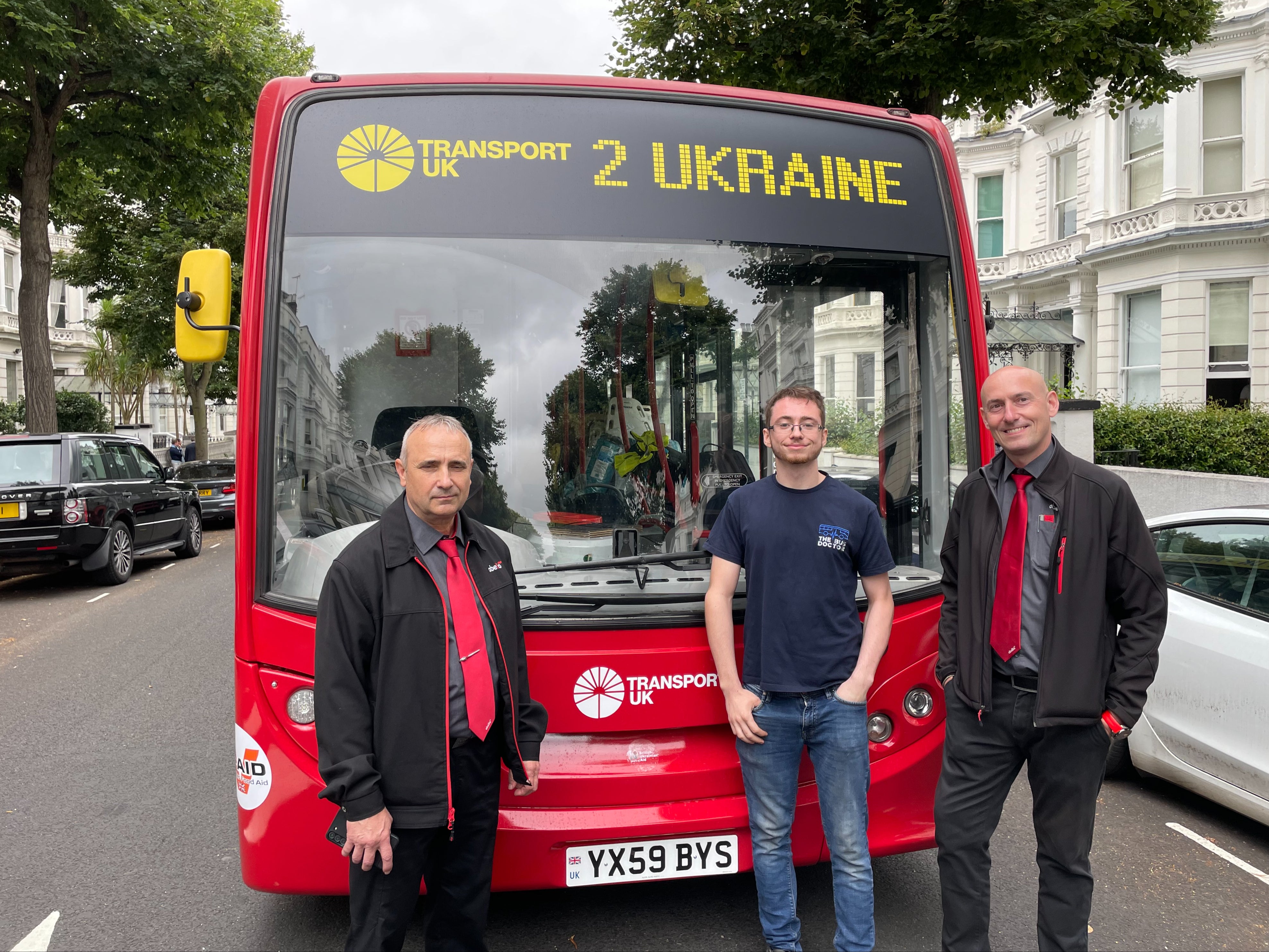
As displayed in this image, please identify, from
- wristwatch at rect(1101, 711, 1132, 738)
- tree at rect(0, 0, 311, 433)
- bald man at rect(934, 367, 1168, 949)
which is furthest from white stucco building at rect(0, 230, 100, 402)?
wristwatch at rect(1101, 711, 1132, 738)

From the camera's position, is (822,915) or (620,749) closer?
(620,749)

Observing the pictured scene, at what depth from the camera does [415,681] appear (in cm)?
237

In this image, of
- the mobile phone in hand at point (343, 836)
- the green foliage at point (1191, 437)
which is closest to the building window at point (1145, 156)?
the green foliage at point (1191, 437)

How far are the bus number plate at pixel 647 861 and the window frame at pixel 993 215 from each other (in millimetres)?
23390

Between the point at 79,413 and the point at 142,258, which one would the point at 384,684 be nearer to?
the point at 142,258

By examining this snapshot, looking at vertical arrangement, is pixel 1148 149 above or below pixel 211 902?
above

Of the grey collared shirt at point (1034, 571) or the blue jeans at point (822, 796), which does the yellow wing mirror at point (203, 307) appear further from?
the grey collared shirt at point (1034, 571)

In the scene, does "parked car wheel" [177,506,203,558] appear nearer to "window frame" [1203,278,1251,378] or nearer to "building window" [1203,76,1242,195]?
"window frame" [1203,278,1251,378]

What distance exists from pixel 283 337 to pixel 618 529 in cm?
119

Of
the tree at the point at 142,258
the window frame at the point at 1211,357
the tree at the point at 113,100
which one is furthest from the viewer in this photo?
the tree at the point at 142,258

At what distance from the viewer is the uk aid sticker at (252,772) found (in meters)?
2.83

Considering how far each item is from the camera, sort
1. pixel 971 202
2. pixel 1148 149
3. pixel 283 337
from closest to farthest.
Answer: pixel 283 337 → pixel 1148 149 → pixel 971 202

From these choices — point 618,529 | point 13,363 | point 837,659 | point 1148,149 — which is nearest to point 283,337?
point 618,529

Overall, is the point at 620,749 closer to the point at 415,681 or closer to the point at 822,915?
the point at 415,681
